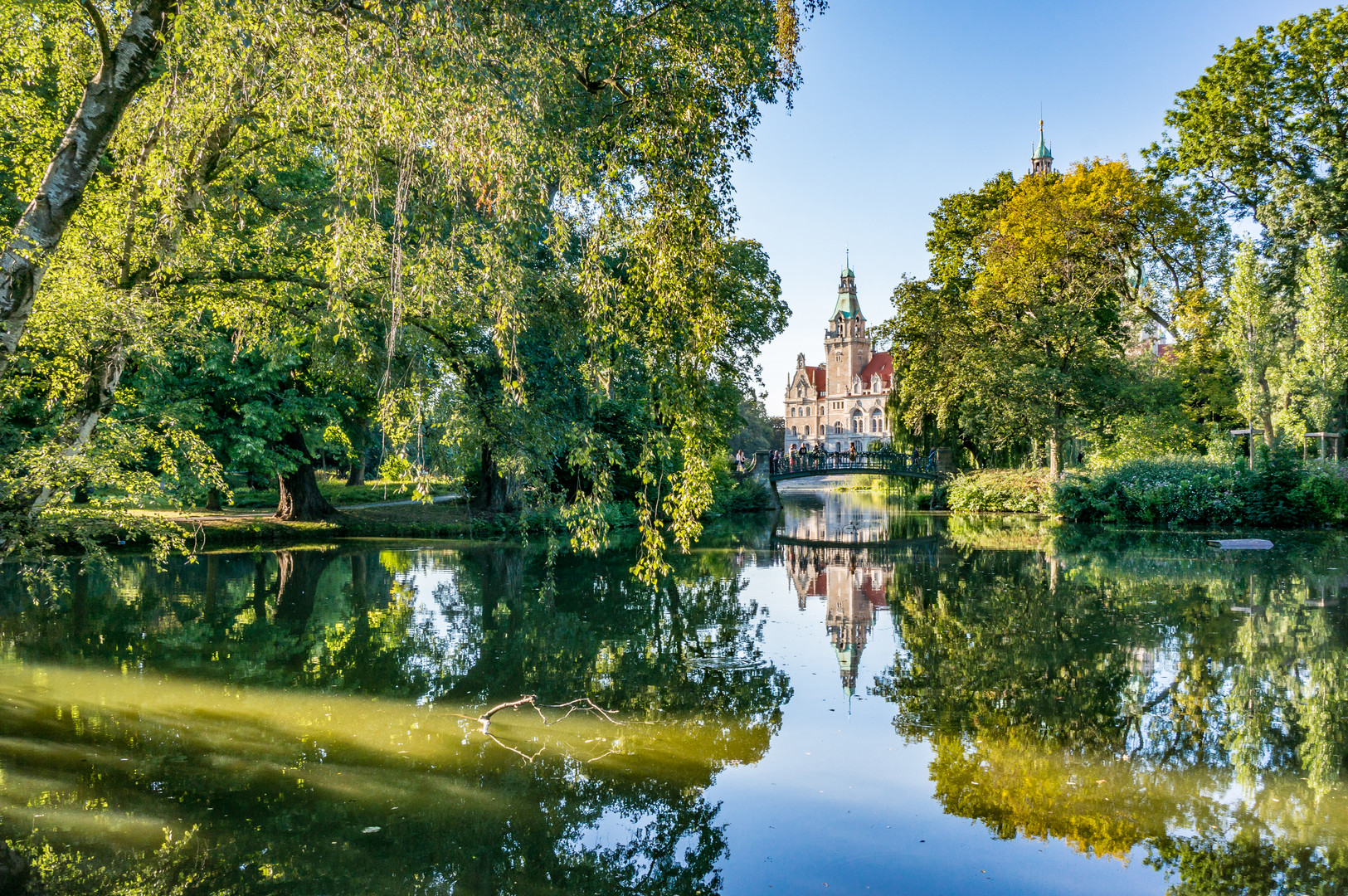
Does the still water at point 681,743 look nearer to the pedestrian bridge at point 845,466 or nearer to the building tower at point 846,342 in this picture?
the pedestrian bridge at point 845,466

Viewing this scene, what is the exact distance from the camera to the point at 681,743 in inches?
251

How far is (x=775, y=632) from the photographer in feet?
34.5

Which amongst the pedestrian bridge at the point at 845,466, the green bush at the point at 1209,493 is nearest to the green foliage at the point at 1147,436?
the green bush at the point at 1209,493

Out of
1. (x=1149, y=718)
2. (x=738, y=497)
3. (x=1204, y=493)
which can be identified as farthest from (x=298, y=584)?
(x=1204, y=493)

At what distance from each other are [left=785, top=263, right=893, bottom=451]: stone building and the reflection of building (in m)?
73.2

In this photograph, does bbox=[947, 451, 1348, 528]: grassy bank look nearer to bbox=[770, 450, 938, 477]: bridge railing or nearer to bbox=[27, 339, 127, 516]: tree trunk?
bbox=[770, 450, 938, 477]: bridge railing

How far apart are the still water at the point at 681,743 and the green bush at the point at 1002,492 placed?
1583cm

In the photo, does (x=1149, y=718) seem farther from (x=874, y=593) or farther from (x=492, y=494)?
(x=492, y=494)

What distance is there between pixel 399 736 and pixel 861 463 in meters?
31.9

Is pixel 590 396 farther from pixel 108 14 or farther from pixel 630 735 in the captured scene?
pixel 108 14

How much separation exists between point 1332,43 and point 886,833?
92.1 ft

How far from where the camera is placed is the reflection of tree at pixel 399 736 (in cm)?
462

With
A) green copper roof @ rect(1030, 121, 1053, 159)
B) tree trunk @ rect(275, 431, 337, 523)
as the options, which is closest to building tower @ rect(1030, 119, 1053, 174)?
green copper roof @ rect(1030, 121, 1053, 159)

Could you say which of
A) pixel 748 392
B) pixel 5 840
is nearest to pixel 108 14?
pixel 5 840
